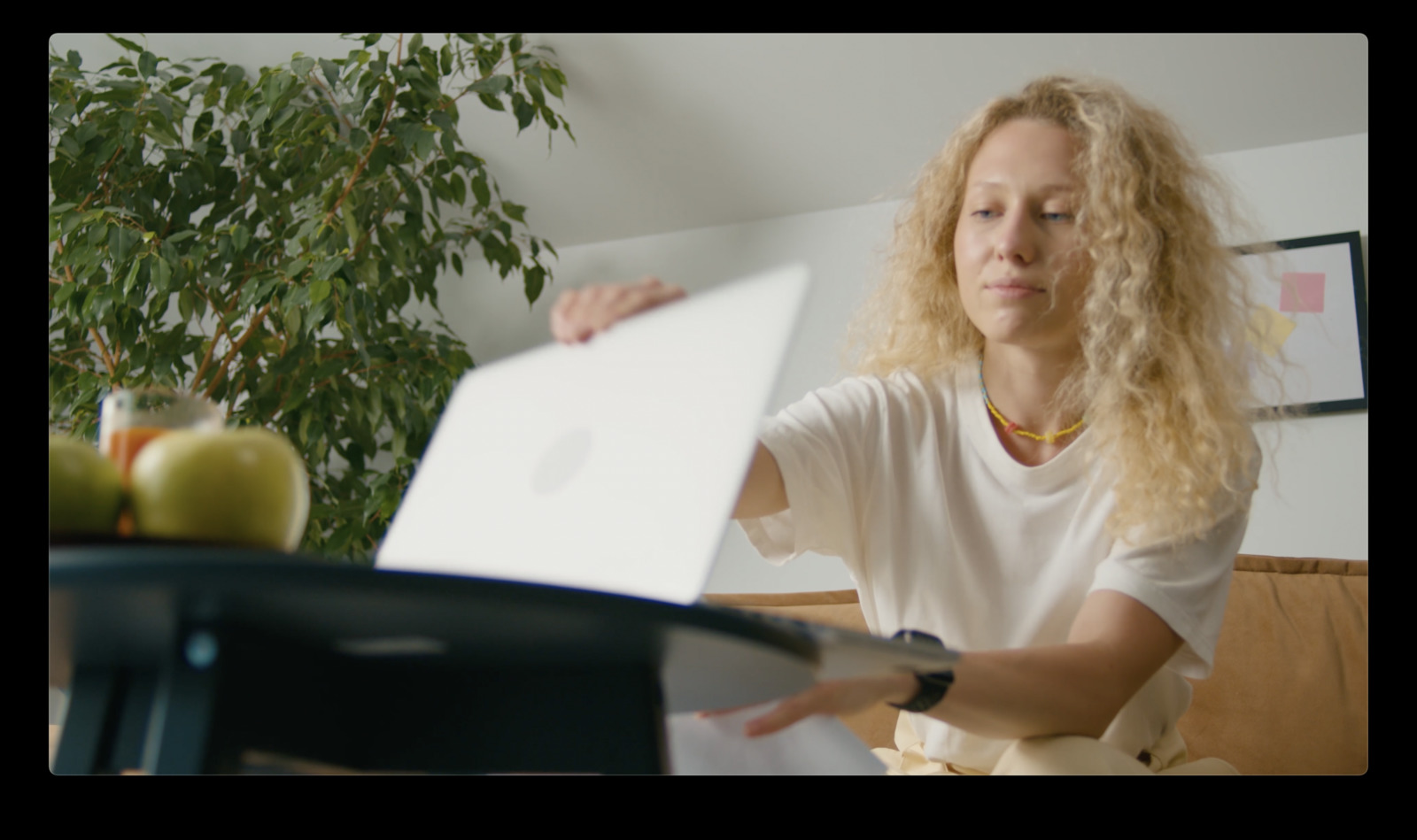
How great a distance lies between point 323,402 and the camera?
2.32 metres

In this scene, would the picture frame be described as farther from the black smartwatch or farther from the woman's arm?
the black smartwatch

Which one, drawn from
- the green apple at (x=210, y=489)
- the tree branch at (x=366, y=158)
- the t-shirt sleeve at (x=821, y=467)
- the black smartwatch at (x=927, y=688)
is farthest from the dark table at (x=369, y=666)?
the tree branch at (x=366, y=158)

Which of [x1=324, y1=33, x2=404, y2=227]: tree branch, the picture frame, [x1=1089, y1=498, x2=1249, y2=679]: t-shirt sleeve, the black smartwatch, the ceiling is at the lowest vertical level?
the black smartwatch

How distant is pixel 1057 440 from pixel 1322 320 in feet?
4.86

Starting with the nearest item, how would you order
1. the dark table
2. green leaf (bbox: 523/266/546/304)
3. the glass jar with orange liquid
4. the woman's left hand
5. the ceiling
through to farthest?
the dark table → the glass jar with orange liquid → the woman's left hand → the ceiling → green leaf (bbox: 523/266/546/304)

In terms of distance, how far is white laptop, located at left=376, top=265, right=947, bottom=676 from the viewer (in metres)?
0.52

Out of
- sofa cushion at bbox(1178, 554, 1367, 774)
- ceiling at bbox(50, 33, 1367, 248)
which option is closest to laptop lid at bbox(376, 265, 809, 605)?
sofa cushion at bbox(1178, 554, 1367, 774)

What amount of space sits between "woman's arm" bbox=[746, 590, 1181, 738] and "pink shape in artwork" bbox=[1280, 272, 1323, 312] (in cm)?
161

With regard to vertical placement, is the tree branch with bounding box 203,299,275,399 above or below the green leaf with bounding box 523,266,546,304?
below

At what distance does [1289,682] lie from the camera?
5.06 feet

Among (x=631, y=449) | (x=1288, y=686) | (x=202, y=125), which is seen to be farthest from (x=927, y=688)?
(x=202, y=125)

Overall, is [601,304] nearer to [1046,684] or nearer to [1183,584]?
[1046,684]
